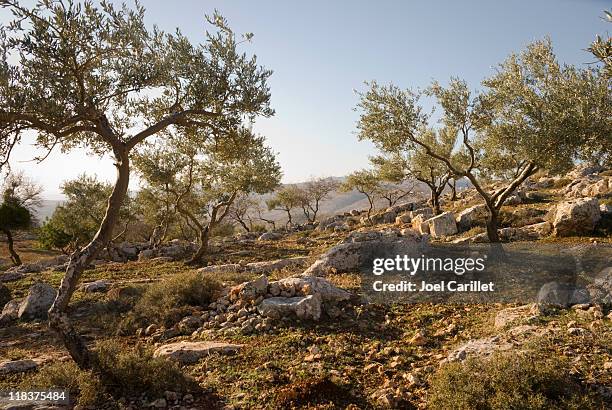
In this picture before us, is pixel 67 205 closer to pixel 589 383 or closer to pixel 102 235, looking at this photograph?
pixel 102 235

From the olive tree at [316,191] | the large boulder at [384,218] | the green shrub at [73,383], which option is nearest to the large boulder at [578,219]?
the large boulder at [384,218]

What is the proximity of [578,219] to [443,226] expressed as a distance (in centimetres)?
751

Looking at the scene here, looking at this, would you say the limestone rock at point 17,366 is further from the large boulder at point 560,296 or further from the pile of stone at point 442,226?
the pile of stone at point 442,226

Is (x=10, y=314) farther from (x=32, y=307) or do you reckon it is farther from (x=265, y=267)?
(x=265, y=267)

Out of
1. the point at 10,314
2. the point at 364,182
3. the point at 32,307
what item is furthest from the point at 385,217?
the point at 10,314

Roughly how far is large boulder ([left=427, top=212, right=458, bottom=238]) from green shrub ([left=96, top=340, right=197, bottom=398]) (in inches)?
814

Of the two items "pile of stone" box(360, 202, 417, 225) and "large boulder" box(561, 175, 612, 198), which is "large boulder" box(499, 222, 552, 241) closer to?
"large boulder" box(561, 175, 612, 198)

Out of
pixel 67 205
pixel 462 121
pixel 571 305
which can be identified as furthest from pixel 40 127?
pixel 67 205

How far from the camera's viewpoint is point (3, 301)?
677 inches

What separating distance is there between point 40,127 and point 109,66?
89.0 inches

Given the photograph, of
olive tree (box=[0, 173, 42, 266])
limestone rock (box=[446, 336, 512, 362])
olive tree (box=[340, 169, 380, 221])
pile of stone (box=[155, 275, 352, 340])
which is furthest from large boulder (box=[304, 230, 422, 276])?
olive tree (box=[0, 173, 42, 266])

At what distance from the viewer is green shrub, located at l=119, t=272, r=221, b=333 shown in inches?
471

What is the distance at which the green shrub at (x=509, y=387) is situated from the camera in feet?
18.7

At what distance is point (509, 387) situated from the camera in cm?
593
